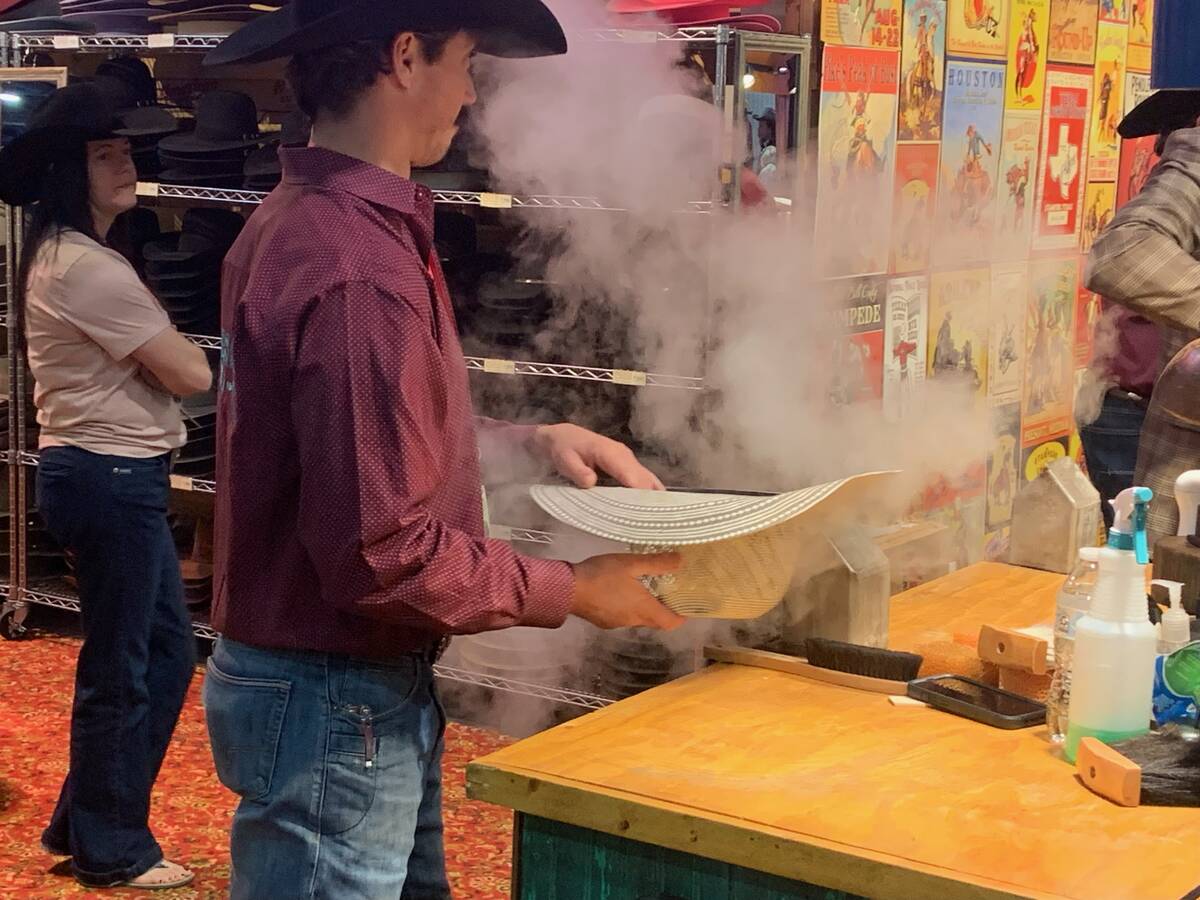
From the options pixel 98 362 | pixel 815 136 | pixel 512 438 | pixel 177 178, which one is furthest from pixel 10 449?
pixel 512 438

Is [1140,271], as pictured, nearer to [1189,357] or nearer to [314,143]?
[1189,357]

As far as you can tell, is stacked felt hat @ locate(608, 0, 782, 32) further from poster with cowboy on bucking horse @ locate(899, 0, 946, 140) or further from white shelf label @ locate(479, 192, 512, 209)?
poster with cowboy on bucking horse @ locate(899, 0, 946, 140)

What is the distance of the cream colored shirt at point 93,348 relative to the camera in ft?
10.9

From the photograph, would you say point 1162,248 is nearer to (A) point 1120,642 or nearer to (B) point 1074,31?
(A) point 1120,642

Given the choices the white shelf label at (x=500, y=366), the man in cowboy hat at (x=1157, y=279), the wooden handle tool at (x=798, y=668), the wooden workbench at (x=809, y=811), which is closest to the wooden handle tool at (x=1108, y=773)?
the wooden workbench at (x=809, y=811)

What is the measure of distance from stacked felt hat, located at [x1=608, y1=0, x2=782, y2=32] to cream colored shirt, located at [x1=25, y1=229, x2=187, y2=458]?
143 centimetres

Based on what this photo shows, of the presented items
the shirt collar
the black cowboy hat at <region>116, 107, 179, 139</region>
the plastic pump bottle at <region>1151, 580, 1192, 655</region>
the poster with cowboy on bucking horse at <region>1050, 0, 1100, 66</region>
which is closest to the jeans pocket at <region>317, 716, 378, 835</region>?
the shirt collar

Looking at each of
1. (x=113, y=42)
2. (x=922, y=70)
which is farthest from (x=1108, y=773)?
(x=113, y=42)

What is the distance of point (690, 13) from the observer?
13.1 ft

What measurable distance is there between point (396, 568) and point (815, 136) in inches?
113

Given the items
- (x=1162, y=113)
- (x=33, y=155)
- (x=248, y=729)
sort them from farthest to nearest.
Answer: (x=1162, y=113)
(x=33, y=155)
(x=248, y=729)

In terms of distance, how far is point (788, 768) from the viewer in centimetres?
182

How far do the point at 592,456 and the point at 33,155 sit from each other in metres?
1.95

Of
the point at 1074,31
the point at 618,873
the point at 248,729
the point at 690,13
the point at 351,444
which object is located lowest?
the point at 618,873
